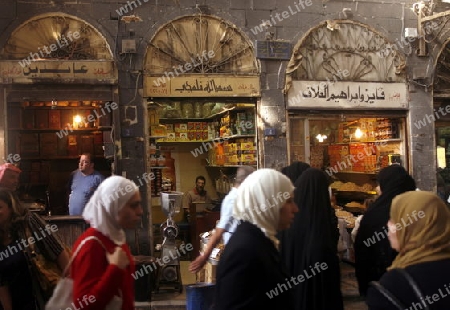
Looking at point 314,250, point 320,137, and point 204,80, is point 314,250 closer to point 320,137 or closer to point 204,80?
point 204,80

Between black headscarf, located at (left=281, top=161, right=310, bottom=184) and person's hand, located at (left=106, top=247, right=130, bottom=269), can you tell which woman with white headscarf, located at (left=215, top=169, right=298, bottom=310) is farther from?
black headscarf, located at (left=281, top=161, right=310, bottom=184)

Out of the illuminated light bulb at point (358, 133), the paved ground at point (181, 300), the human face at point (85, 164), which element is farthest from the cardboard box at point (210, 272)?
the illuminated light bulb at point (358, 133)

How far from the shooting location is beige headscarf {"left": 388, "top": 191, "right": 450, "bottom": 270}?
217 cm

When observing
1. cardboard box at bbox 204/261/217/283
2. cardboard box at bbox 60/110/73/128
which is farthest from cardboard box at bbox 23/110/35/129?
cardboard box at bbox 204/261/217/283

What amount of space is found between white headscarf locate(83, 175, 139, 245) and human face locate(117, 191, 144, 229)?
20mm

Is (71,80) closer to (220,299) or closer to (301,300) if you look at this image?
(301,300)

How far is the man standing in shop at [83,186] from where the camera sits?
7.65 meters

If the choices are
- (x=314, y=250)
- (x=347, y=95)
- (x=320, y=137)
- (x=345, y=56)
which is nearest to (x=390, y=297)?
(x=314, y=250)

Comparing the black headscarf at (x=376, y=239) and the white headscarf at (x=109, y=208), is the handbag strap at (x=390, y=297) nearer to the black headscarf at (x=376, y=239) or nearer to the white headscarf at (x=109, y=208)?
the white headscarf at (x=109, y=208)

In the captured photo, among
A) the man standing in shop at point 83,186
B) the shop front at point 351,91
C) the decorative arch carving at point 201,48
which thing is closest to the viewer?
the man standing in shop at point 83,186

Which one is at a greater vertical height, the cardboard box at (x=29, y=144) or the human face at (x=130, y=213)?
the cardboard box at (x=29, y=144)

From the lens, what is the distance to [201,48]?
8602mm

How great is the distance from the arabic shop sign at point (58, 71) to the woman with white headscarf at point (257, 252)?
19.7ft

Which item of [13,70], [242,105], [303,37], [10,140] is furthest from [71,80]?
[303,37]
